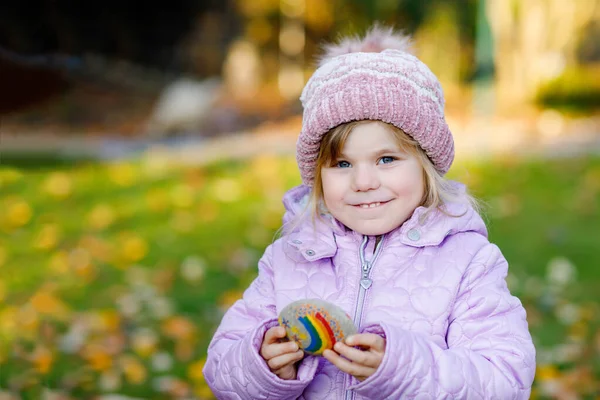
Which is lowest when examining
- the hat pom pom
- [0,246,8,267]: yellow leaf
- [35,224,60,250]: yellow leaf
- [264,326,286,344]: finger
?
[0,246,8,267]: yellow leaf

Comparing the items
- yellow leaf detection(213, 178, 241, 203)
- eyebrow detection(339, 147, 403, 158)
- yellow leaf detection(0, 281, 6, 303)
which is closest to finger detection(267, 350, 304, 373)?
eyebrow detection(339, 147, 403, 158)

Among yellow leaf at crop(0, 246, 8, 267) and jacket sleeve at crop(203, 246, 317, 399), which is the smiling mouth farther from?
yellow leaf at crop(0, 246, 8, 267)

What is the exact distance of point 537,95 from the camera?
12.9 meters

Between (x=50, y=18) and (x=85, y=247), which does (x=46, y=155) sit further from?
(x=50, y=18)

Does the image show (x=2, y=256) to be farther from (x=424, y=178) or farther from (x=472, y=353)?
(x=472, y=353)

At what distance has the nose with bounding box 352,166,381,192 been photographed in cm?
171

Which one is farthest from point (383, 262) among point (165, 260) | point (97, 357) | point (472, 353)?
point (165, 260)

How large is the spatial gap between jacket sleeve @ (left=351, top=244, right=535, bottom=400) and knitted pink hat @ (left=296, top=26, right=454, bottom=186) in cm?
31

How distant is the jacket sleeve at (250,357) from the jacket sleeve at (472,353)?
18cm

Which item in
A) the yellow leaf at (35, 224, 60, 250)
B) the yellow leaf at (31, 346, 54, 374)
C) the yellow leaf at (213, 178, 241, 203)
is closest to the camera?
the yellow leaf at (31, 346, 54, 374)

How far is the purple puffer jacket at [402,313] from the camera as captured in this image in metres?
1.56

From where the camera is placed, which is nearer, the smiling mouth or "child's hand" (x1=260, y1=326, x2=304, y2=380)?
"child's hand" (x1=260, y1=326, x2=304, y2=380)

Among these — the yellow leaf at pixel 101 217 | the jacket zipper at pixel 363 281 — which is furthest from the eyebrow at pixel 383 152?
the yellow leaf at pixel 101 217

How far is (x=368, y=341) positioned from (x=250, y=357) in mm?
284
